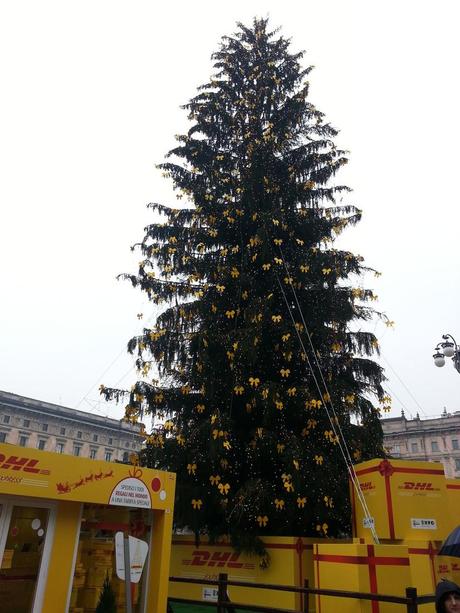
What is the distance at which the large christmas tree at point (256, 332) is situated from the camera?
11.5 m

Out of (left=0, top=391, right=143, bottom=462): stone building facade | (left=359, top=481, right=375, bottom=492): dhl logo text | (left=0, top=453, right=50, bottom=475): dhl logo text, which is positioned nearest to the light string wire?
(left=359, top=481, right=375, bottom=492): dhl logo text

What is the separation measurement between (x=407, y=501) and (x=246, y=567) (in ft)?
15.6

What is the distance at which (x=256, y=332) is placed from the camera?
40.2 feet

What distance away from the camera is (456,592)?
4.03 metres

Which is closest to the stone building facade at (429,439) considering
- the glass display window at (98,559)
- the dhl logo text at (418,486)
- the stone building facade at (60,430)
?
the stone building facade at (60,430)

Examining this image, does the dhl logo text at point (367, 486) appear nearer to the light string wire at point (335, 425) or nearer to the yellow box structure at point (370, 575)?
the light string wire at point (335, 425)

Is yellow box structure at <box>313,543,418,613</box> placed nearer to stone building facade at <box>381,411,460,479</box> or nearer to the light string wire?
the light string wire

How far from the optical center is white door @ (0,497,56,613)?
25.0ft

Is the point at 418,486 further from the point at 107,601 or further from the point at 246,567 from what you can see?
the point at 107,601

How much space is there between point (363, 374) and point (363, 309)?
2.11 metres

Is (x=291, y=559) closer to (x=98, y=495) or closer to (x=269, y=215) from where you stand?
(x=98, y=495)

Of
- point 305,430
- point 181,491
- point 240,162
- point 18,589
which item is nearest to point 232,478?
point 181,491

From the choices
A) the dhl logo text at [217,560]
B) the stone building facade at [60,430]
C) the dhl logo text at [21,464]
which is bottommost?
the dhl logo text at [217,560]

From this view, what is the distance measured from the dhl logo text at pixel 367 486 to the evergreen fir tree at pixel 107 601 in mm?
5226
